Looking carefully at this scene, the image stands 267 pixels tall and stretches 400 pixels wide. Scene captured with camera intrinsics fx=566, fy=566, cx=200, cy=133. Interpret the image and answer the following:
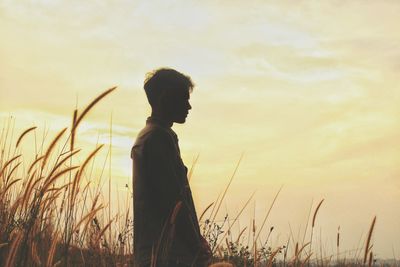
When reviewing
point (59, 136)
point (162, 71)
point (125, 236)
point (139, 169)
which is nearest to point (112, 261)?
point (125, 236)

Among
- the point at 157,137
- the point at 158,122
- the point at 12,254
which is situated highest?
the point at 158,122

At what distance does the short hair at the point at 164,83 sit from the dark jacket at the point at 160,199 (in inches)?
9.1

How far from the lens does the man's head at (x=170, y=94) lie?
3186mm

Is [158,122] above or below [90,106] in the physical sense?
above

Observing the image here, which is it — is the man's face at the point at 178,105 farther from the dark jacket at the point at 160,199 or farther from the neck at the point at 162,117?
the dark jacket at the point at 160,199

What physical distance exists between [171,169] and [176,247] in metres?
0.41

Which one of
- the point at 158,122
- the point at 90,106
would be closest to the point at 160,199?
the point at 158,122

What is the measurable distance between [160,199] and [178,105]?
22.1 inches

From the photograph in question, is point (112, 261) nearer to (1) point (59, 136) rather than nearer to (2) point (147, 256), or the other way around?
(2) point (147, 256)

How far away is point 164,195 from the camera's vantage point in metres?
2.97

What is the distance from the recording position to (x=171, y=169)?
2996 mm

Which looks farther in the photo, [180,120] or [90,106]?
[180,120]

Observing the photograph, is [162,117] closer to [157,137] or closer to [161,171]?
[157,137]

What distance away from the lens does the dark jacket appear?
289 cm
